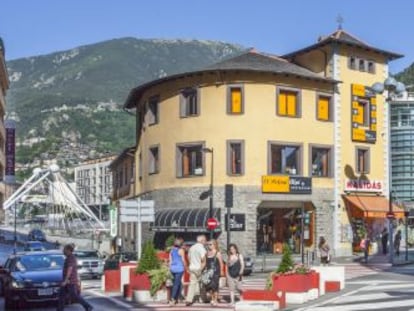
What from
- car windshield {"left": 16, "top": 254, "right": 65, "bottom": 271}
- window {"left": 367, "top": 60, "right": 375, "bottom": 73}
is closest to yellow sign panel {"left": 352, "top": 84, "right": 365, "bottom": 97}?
window {"left": 367, "top": 60, "right": 375, "bottom": 73}

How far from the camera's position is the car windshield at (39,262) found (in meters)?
21.3

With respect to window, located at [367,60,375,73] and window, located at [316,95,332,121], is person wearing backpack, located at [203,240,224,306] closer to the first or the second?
window, located at [316,95,332,121]

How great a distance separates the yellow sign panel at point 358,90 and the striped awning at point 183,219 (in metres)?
11.3

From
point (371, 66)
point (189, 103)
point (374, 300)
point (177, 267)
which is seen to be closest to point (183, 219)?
point (189, 103)

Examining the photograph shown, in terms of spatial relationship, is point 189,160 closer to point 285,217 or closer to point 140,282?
point 285,217

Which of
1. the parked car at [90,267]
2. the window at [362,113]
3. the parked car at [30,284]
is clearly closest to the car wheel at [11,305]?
the parked car at [30,284]

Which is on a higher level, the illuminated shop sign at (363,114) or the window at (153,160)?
the illuminated shop sign at (363,114)

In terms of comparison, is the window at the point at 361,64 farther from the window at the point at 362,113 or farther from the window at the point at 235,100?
the window at the point at 235,100

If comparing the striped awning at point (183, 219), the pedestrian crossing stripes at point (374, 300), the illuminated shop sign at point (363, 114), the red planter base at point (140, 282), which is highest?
the illuminated shop sign at point (363, 114)

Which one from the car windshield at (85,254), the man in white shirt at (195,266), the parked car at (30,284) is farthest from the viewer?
the car windshield at (85,254)

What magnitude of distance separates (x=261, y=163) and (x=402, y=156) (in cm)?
2640

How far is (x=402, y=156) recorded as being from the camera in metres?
66.4

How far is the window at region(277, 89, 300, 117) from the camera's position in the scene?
146 feet

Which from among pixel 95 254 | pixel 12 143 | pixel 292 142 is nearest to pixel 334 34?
pixel 292 142
